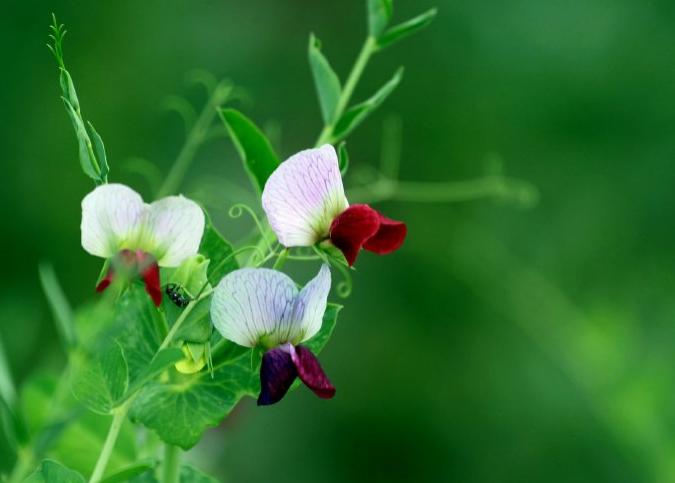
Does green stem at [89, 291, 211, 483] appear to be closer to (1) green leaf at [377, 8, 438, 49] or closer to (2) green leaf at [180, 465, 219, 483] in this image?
(2) green leaf at [180, 465, 219, 483]

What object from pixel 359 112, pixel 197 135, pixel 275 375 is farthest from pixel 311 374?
pixel 197 135

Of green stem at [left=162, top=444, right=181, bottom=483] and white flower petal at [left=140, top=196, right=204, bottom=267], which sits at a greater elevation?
white flower petal at [left=140, top=196, right=204, bottom=267]

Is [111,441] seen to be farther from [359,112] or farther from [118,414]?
[359,112]

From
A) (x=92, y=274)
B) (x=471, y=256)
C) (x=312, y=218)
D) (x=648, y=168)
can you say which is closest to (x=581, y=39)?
(x=648, y=168)

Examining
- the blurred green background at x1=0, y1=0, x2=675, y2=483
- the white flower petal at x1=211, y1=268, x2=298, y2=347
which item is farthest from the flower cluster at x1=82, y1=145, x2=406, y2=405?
the blurred green background at x1=0, y1=0, x2=675, y2=483

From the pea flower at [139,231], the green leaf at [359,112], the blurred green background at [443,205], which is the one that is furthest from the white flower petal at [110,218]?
the blurred green background at [443,205]

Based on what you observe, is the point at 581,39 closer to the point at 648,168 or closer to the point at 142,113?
the point at 648,168
